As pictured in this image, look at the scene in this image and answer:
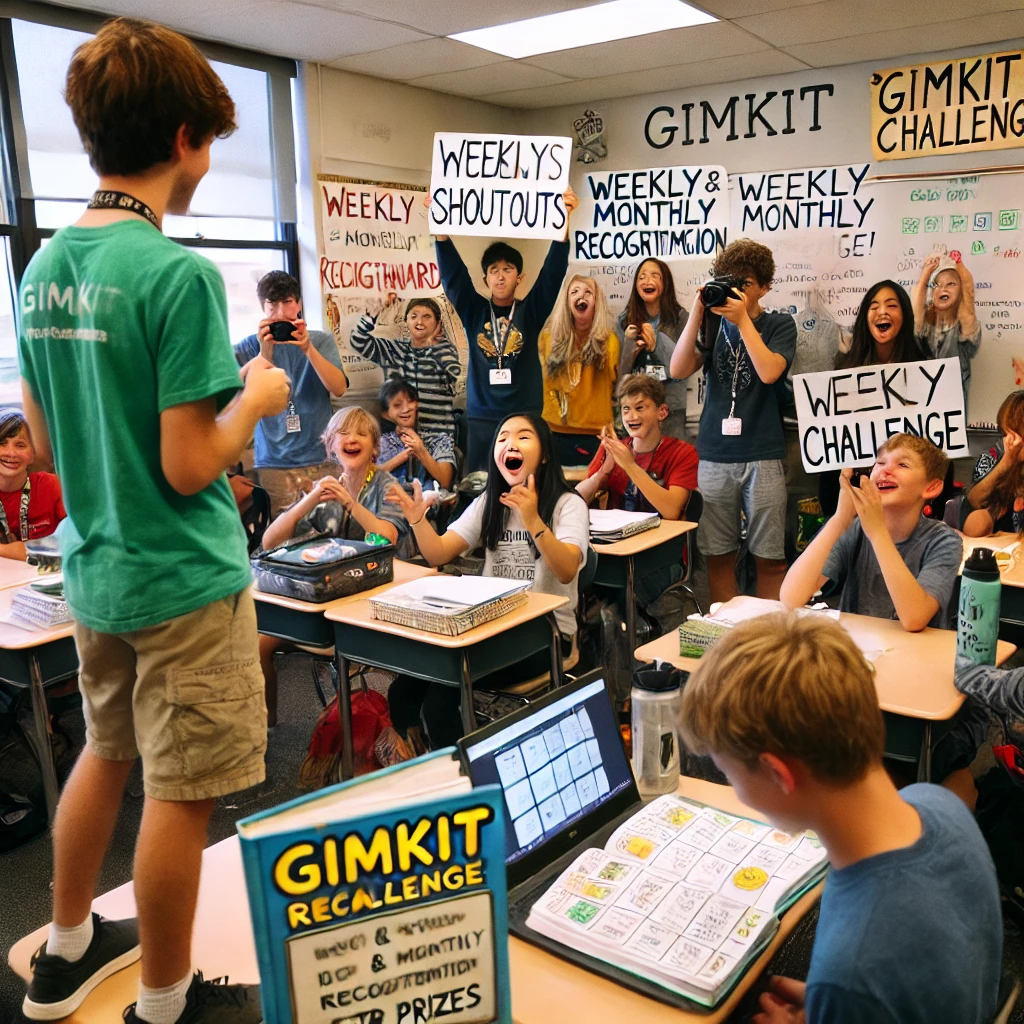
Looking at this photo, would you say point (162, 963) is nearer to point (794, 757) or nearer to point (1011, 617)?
point (794, 757)

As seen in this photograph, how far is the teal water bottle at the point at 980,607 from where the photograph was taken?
2055 mm

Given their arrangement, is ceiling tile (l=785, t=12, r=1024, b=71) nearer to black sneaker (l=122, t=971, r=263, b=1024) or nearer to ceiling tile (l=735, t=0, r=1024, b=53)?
A: ceiling tile (l=735, t=0, r=1024, b=53)

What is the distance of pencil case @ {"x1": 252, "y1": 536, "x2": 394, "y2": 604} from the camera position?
9.57 feet

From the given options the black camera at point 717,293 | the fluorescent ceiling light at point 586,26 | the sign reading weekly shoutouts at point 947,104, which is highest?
the fluorescent ceiling light at point 586,26

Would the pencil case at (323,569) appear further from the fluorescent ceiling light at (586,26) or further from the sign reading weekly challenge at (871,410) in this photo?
the fluorescent ceiling light at (586,26)

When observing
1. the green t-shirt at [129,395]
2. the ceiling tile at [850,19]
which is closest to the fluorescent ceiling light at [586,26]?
the ceiling tile at [850,19]

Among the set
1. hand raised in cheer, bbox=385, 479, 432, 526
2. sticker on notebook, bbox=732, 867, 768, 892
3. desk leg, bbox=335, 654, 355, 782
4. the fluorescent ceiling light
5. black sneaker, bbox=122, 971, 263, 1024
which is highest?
the fluorescent ceiling light

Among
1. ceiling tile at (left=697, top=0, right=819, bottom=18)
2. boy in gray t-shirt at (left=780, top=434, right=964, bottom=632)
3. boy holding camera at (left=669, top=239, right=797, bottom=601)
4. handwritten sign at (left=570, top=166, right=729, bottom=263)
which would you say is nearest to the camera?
boy in gray t-shirt at (left=780, top=434, right=964, bottom=632)

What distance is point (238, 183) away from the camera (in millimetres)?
5512

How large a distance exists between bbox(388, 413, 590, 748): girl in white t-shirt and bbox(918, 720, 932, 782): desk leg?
4.04 ft

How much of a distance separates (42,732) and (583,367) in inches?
145

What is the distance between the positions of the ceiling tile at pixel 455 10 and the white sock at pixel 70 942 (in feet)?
13.2

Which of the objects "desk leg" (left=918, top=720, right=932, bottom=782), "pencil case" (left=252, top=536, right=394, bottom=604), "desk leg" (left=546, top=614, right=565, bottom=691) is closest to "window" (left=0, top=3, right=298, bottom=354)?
"pencil case" (left=252, top=536, right=394, bottom=604)

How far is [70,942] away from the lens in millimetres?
1231
